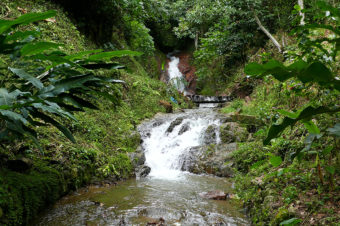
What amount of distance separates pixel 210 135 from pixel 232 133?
2.28ft

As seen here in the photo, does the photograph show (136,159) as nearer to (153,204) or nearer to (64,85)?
(153,204)

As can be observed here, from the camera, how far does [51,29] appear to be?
7.29 metres

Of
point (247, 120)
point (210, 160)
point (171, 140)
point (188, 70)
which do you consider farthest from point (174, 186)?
point (188, 70)

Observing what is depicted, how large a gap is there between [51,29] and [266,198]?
755 cm

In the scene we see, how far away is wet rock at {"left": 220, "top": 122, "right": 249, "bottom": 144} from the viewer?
6.48m

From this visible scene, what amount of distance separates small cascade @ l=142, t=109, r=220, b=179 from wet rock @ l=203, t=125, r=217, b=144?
93 mm

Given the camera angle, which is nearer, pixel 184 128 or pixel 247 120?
pixel 247 120

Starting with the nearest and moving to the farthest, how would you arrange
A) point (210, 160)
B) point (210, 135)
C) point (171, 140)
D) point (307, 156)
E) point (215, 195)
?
point (307, 156), point (215, 195), point (210, 160), point (210, 135), point (171, 140)

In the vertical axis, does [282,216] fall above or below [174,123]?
below

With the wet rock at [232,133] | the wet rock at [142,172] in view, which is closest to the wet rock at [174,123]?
the wet rock at [232,133]

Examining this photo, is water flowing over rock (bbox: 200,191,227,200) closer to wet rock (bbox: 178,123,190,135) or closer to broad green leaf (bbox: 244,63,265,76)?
broad green leaf (bbox: 244,63,265,76)

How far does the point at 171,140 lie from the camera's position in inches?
288

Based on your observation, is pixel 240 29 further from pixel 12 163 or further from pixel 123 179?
pixel 12 163

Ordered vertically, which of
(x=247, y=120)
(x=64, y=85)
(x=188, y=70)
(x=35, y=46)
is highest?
(x=188, y=70)
